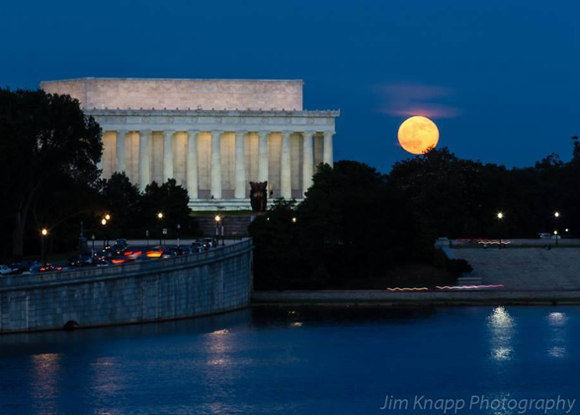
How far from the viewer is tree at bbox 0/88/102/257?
337ft

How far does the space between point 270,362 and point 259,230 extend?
1218 inches

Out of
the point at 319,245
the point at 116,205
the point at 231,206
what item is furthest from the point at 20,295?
the point at 231,206

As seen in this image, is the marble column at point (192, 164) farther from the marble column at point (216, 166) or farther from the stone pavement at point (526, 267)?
the stone pavement at point (526, 267)

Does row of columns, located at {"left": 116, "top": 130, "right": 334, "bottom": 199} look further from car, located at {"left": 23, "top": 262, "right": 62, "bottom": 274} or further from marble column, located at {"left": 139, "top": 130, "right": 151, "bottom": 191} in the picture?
car, located at {"left": 23, "top": 262, "right": 62, "bottom": 274}

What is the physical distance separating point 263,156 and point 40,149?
57018 millimetres

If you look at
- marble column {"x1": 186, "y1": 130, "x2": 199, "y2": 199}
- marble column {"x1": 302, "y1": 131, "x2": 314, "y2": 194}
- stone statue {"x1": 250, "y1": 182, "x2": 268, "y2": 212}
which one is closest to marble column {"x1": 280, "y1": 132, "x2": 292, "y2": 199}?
marble column {"x1": 302, "y1": 131, "x2": 314, "y2": 194}

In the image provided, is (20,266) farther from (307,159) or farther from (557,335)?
(307,159)

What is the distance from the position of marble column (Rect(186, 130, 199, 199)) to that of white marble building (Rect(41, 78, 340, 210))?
0.10 meters

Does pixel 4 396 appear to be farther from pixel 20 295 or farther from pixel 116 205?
pixel 116 205

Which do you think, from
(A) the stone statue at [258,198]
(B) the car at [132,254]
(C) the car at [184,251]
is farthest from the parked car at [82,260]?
(A) the stone statue at [258,198]

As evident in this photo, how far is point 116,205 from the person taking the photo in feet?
420

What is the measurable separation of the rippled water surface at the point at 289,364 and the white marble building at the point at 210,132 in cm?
6569

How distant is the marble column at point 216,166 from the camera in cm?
16238

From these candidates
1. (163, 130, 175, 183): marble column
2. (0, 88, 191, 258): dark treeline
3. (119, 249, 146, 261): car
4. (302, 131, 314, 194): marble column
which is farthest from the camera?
(302, 131, 314, 194): marble column
